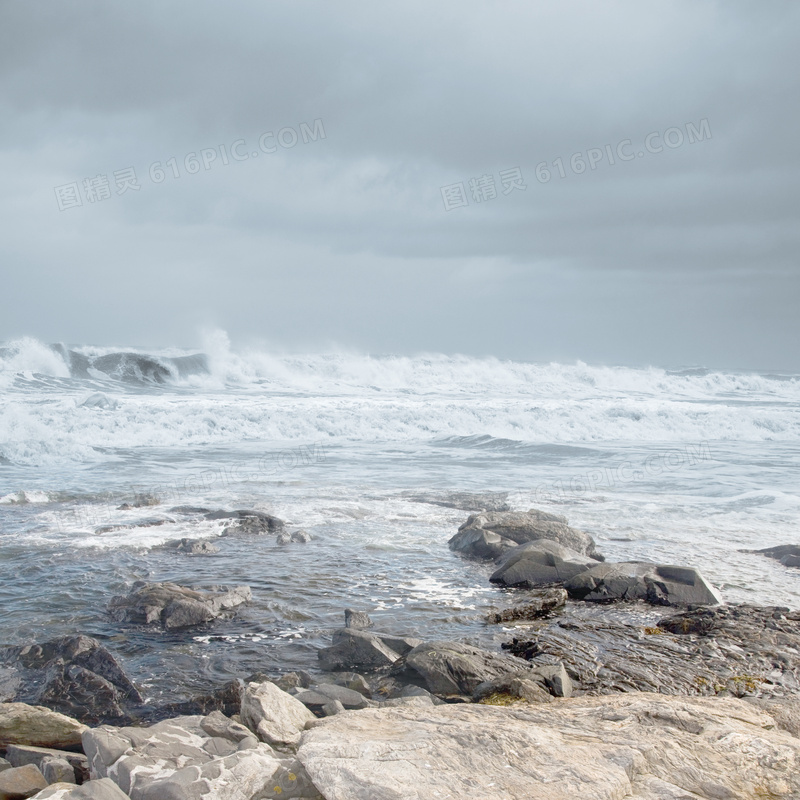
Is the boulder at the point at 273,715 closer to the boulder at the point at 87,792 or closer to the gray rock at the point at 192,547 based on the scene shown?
the boulder at the point at 87,792

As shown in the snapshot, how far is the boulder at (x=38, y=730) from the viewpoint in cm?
374

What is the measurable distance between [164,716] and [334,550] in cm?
428

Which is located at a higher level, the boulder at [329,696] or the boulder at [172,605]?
the boulder at [329,696]

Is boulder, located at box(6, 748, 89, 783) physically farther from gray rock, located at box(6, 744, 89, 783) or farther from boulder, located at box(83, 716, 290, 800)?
boulder, located at box(83, 716, 290, 800)

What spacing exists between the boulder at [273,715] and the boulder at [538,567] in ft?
13.2

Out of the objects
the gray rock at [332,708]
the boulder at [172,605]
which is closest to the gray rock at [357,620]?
the boulder at [172,605]

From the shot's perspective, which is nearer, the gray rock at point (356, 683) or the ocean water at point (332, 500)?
the gray rock at point (356, 683)

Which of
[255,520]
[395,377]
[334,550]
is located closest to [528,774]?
[334,550]

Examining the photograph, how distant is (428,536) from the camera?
379 inches

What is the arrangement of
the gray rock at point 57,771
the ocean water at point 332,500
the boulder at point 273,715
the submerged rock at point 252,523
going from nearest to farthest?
the gray rock at point 57,771
the boulder at point 273,715
the ocean water at point 332,500
the submerged rock at point 252,523

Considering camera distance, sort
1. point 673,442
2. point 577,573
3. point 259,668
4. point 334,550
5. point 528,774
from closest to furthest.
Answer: point 528,774, point 259,668, point 577,573, point 334,550, point 673,442

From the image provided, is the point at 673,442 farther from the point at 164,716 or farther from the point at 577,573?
the point at 164,716

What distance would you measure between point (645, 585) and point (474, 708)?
3835 mm

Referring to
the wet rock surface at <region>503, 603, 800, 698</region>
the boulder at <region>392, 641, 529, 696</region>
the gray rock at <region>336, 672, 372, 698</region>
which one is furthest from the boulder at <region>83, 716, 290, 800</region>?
the wet rock surface at <region>503, 603, 800, 698</region>
